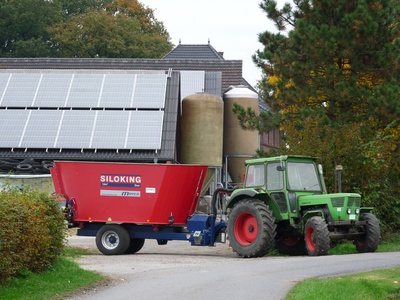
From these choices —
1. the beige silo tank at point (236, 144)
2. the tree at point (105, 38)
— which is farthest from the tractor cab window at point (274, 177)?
the tree at point (105, 38)

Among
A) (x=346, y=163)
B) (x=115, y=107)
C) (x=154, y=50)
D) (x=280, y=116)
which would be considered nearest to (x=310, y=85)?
(x=280, y=116)

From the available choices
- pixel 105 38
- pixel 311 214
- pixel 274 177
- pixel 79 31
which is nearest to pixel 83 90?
pixel 274 177

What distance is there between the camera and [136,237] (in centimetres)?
2447

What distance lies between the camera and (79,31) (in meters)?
74.7

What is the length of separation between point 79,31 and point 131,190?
5211 cm

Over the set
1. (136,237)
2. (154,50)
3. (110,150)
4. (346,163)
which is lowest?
(136,237)

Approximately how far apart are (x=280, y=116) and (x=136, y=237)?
9.50m

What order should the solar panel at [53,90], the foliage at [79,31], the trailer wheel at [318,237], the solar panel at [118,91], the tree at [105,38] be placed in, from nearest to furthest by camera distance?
the trailer wheel at [318,237] < the solar panel at [118,91] < the solar panel at [53,90] < the tree at [105,38] < the foliage at [79,31]

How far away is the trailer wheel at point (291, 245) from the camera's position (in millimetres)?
24050

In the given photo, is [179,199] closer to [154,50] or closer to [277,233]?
[277,233]

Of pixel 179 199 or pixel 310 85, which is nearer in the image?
pixel 179 199

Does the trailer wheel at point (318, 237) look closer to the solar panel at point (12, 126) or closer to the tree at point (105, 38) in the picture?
the solar panel at point (12, 126)

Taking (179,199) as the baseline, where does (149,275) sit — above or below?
below

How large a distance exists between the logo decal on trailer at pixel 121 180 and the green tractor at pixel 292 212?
2472 millimetres
